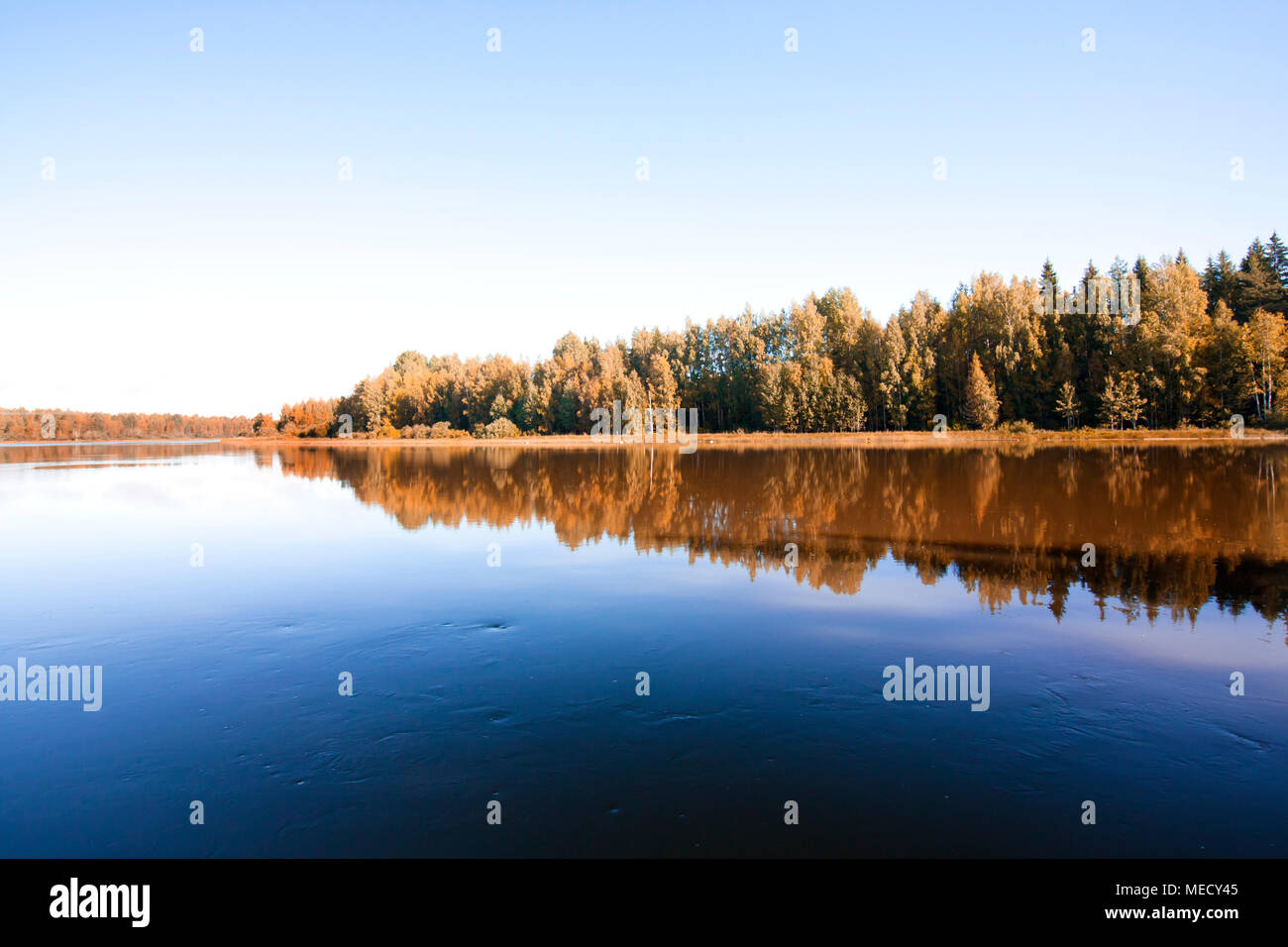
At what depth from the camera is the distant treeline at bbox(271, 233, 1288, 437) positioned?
66.3 m

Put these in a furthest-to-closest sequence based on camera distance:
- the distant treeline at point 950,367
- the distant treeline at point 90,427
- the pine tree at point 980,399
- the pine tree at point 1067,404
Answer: the distant treeline at point 90,427 < the pine tree at point 980,399 < the pine tree at point 1067,404 < the distant treeline at point 950,367

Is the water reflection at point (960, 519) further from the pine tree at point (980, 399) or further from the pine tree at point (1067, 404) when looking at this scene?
the pine tree at point (1067, 404)

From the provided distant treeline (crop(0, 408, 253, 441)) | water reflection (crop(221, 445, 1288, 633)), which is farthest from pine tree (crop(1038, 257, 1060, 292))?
distant treeline (crop(0, 408, 253, 441))

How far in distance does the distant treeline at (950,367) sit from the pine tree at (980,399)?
0.14 metres

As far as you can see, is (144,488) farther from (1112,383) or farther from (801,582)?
(1112,383)

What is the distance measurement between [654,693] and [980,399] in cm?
7416

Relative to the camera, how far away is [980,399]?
72.2 m

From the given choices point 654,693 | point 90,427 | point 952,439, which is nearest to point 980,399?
point 952,439

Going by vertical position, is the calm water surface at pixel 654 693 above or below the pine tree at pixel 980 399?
below

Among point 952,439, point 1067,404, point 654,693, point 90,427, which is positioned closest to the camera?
point 654,693

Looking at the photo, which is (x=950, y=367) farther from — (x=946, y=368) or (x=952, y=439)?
(x=952, y=439)

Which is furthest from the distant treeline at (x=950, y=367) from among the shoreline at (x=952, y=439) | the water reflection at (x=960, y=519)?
the water reflection at (x=960, y=519)

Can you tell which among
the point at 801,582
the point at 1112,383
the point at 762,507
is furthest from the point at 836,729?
the point at 1112,383

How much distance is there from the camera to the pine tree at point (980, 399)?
71875 mm
